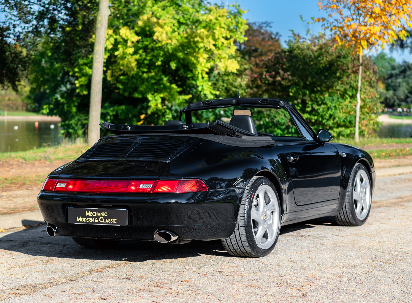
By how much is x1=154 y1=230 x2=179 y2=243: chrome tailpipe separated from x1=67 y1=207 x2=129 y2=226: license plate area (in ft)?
0.93

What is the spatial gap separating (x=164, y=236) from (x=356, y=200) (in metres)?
3.30

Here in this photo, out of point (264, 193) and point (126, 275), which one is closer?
point (126, 275)

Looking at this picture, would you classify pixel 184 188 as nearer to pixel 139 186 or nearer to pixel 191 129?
pixel 139 186

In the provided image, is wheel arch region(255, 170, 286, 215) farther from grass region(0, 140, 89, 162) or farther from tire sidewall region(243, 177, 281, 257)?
grass region(0, 140, 89, 162)

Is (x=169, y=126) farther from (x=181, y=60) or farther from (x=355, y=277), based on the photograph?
(x=181, y=60)

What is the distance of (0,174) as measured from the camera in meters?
12.4

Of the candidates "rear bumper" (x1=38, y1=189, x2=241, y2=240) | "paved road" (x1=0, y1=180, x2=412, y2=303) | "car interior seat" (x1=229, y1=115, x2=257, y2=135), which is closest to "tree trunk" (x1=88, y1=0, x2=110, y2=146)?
"paved road" (x1=0, y1=180, x2=412, y2=303)

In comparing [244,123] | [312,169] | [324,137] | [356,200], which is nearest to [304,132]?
[324,137]

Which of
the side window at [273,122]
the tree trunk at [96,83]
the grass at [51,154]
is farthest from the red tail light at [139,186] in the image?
the side window at [273,122]

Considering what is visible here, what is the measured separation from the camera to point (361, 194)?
7395 mm

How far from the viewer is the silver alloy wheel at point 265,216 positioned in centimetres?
542

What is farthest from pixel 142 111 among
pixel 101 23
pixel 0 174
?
pixel 0 174

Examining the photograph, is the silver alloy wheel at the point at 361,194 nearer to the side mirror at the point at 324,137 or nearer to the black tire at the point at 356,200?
the black tire at the point at 356,200

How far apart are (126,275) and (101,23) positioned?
11719mm
